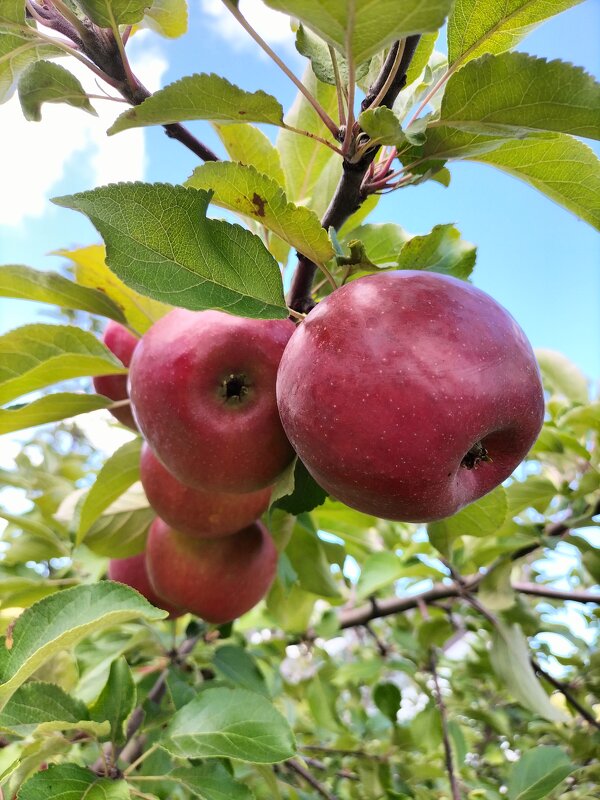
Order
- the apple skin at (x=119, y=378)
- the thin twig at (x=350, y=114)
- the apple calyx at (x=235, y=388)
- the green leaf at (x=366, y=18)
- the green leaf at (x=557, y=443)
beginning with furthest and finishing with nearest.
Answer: the green leaf at (x=557, y=443) → the apple skin at (x=119, y=378) → the apple calyx at (x=235, y=388) → the thin twig at (x=350, y=114) → the green leaf at (x=366, y=18)

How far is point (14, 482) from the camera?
1655 millimetres

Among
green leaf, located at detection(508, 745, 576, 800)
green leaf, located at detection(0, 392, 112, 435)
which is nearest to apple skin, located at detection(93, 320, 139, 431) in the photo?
green leaf, located at detection(0, 392, 112, 435)

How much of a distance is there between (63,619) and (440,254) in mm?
626

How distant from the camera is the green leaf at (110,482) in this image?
3.86ft

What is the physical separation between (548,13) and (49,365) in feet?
2.70

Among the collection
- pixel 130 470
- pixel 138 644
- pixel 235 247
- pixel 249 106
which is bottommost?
pixel 138 644

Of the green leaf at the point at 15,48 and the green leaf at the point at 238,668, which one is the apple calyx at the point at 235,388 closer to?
the green leaf at the point at 15,48

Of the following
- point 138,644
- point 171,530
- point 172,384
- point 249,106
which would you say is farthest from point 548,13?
point 138,644

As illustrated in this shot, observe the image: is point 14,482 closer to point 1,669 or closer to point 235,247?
point 1,669

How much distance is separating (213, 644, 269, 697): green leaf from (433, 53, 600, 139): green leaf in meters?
1.13

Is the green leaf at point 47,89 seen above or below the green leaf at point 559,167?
above

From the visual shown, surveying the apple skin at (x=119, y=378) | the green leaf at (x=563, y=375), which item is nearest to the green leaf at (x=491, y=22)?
the apple skin at (x=119, y=378)

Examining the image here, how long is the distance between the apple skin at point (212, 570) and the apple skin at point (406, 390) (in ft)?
1.91

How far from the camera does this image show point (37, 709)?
33.0 inches
